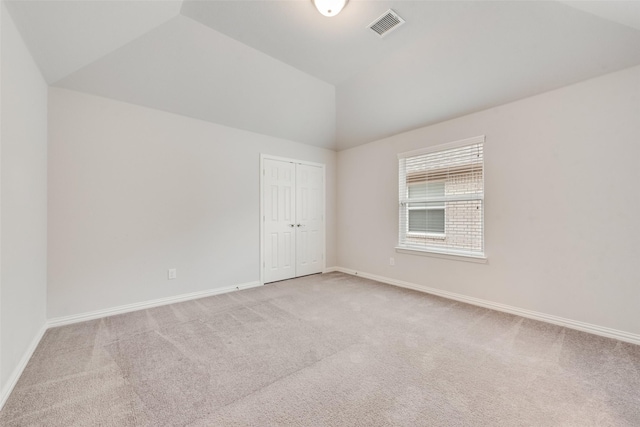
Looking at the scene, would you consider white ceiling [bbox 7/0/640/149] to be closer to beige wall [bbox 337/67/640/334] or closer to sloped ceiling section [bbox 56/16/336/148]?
sloped ceiling section [bbox 56/16/336/148]

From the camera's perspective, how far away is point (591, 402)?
1587 mm

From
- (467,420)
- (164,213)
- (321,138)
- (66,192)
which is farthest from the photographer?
(321,138)

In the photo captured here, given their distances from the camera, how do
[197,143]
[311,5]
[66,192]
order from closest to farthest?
[311,5]
[66,192]
[197,143]

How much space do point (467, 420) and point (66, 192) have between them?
159 inches

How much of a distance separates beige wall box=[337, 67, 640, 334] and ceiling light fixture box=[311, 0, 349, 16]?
216cm

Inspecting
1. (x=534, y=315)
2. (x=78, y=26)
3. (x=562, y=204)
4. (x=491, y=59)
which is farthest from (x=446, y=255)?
(x=78, y=26)

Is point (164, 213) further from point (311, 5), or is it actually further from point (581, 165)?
point (581, 165)

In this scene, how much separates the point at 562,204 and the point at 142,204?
187 inches

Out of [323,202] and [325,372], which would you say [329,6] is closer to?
[325,372]

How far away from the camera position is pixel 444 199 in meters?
3.63

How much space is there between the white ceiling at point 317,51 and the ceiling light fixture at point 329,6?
17 centimetres

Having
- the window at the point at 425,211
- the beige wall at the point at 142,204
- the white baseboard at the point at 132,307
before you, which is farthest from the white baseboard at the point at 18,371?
the window at the point at 425,211

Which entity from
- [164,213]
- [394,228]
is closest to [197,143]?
[164,213]

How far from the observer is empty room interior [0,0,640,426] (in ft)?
5.64
